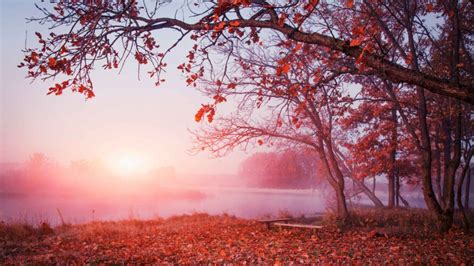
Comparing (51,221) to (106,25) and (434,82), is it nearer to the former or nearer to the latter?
(106,25)

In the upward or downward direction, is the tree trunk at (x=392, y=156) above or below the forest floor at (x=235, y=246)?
above

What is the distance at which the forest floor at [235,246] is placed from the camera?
26.8ft

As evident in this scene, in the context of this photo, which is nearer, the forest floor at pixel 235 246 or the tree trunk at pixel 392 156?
the forest floor at pixel 235 246

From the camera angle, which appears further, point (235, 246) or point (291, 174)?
point (291, 174)

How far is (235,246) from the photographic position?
394 inches

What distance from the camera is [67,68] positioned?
6676 mm

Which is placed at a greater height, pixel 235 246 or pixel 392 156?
pixel 392 156

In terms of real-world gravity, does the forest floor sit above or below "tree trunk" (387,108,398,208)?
below

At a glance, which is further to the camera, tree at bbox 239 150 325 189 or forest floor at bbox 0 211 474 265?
tree at bbox 239 150 325 189

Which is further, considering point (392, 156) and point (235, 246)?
point (392, 156)

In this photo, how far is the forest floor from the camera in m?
8.16

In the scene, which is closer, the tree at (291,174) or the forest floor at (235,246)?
the forest floor at (235,246)

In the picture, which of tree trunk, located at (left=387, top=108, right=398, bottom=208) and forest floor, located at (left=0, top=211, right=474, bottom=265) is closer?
forest floor, located at (left=0, top=211, right=474, bottom=265)

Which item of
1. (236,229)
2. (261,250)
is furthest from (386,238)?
(236,229)
